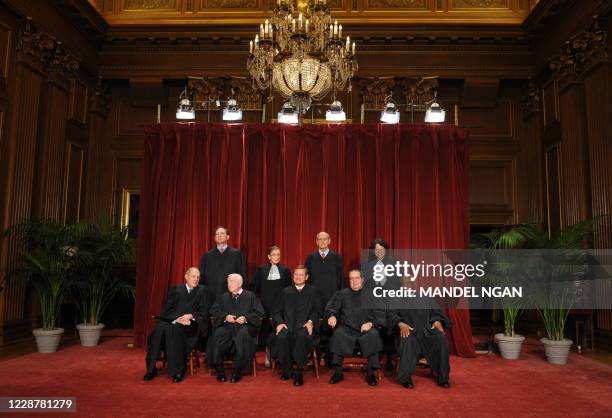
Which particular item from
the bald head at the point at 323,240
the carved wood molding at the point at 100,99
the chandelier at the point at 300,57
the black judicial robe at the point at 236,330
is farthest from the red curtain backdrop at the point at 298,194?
the carved wood molding at the point at 100,99

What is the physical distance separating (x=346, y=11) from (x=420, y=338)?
19.5 feet

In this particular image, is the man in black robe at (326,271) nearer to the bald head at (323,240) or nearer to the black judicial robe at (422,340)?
the bald head at (323,240)

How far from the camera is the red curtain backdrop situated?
219 inches

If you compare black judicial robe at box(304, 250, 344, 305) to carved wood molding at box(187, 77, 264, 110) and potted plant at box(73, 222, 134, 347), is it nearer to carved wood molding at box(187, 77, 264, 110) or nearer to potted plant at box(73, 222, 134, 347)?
potted plant at box(73, 222, 134, 347)

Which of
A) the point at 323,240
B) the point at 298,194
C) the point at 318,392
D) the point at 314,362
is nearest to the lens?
the point at 318,392

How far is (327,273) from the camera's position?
17.5 feet

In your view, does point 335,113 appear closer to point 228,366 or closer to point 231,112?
point 231,112

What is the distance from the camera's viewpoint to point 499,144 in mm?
8430

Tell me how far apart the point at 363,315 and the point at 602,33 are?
195 inches

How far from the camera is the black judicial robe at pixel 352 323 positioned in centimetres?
449

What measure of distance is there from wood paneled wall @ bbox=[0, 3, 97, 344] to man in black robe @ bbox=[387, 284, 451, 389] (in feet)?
→ 15.9

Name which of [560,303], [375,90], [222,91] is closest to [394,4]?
[375,90]

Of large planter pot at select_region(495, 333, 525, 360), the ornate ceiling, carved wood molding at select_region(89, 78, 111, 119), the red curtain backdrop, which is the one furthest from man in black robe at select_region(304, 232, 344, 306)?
carved wood molding at select_region(89, 78, 111, 119)

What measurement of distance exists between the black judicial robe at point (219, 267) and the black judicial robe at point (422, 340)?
1763 millimetres
